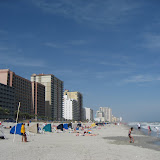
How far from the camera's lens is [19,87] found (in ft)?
435

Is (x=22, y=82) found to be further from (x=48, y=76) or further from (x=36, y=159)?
(x=36, y=159)

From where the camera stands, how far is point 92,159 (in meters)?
12.4

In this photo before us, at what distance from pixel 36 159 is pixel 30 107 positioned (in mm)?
137241

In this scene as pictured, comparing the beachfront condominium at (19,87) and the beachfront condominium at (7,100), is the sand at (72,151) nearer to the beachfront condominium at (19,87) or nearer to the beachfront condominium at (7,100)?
the beachfront condominium at (7,100)

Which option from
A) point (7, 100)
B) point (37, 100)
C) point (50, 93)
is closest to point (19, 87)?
point (7, 100)

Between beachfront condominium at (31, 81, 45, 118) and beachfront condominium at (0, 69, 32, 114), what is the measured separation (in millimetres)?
4067

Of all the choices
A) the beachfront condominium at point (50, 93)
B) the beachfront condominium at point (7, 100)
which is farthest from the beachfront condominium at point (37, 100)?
the beachfront condominium at point (7, 100)

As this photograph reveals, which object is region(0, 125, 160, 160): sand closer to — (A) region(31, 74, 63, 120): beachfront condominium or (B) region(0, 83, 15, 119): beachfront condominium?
(B) region(0, 83, 15, 119): beachfront condominium

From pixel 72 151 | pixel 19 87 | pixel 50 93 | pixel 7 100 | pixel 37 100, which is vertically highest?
pixel 19 87

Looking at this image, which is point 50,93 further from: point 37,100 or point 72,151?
point 72,151

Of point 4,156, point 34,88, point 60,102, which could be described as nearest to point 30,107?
point 34,88

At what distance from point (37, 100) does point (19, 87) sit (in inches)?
912

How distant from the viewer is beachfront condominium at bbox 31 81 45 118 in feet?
490

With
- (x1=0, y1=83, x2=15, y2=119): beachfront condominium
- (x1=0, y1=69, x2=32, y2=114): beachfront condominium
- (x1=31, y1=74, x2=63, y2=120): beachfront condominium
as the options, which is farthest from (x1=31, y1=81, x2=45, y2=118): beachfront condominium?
(x1=0, y1=83, x2=15, y2=119): beachfront condominium
